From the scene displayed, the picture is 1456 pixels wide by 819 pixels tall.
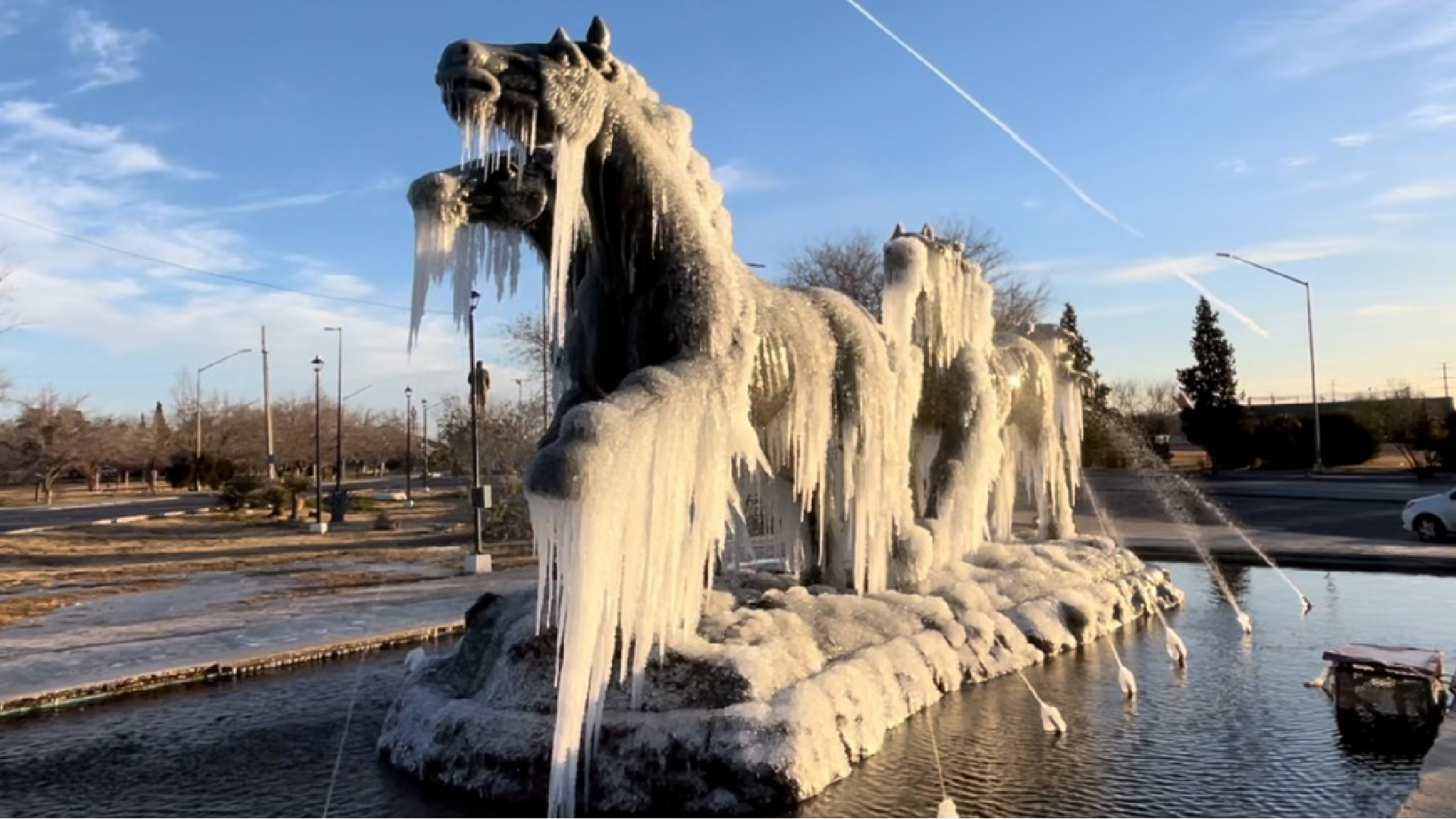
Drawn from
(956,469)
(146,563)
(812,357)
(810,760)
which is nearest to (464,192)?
(812,357)

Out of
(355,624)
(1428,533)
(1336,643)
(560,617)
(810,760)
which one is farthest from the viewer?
(1428,533)

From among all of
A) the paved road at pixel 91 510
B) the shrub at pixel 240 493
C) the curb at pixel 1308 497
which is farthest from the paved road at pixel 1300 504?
the paved road at pixel 91 510

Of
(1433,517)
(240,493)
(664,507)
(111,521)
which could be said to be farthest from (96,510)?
(1433,517)

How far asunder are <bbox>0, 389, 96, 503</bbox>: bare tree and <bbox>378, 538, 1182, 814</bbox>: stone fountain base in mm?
52192

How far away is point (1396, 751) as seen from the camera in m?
6.54

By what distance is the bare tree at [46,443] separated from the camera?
50.6m

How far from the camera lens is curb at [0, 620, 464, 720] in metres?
8.45

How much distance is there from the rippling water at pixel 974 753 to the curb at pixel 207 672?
23 cm

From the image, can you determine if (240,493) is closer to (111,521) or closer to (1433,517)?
(111,521)

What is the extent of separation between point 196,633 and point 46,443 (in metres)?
47.3

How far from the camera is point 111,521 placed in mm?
32844

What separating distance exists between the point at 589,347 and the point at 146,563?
19.2m

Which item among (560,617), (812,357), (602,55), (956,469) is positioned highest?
(602,55)

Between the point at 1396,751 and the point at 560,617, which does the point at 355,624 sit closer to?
the point at 560,617
